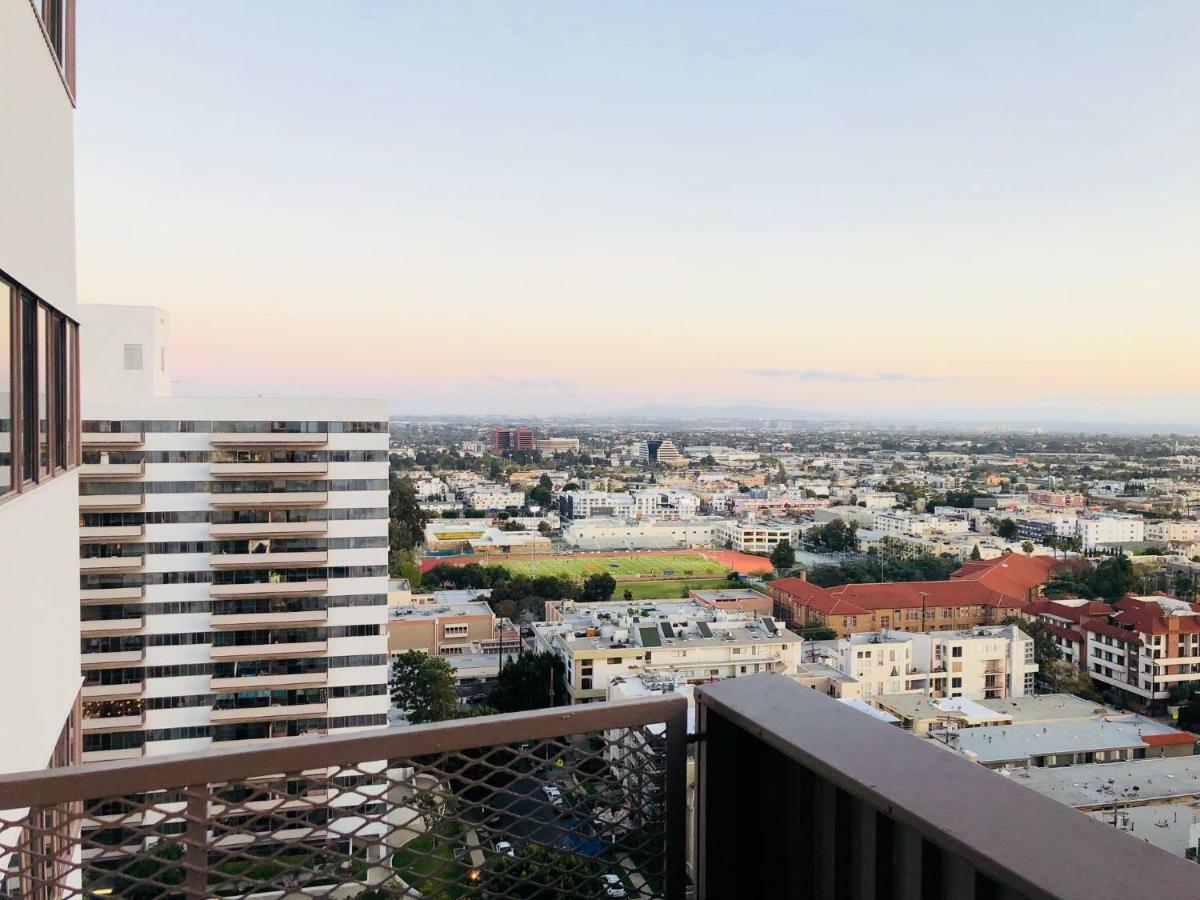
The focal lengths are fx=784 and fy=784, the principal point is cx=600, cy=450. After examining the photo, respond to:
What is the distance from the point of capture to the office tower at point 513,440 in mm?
45500

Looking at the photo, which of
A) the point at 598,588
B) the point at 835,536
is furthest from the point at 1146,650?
the point at 835,536

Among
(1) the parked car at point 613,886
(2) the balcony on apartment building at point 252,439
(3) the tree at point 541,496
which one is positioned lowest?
(3) the tree at point 541,496

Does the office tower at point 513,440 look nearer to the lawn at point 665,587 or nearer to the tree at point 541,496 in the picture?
the tree at point 541,496

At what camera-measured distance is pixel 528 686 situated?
1016 centimetres

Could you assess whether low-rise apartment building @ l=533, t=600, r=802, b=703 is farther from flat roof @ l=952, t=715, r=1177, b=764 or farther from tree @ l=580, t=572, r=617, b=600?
tree @ l=580, t=572, r=617, b=600

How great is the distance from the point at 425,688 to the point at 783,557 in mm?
13163

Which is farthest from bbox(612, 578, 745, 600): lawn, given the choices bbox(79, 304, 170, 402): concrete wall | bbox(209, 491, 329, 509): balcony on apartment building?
bbox(79, 304, 170, 402): concrete wall

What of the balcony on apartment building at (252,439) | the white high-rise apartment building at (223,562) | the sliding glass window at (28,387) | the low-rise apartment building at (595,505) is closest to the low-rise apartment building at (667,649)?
the white high-rise apartment building at (223,562)

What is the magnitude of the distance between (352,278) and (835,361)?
23.8 meters

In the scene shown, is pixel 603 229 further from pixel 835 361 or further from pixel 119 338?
pixel 835 361

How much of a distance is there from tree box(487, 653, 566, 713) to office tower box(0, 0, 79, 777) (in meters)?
8.76

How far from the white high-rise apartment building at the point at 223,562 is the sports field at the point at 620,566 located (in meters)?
9.73

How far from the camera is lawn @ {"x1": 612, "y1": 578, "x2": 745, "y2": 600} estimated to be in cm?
1798

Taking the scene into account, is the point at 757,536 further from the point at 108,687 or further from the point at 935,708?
the point at 108,687
